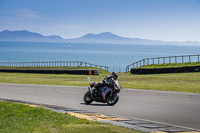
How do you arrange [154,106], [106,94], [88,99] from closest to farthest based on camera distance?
[154,106] → [106,94] → [88,99]

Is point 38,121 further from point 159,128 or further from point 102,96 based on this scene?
point 102,96

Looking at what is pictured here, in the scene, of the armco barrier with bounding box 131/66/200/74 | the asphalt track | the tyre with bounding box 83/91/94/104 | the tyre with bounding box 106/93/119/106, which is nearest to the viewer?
the asphalt track

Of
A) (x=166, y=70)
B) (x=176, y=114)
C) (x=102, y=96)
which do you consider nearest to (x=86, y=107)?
(x=102, y=96)

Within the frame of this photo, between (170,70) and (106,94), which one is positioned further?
(170,70)

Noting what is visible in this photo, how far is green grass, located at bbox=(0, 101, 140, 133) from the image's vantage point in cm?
798

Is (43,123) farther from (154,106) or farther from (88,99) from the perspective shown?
(154,106)

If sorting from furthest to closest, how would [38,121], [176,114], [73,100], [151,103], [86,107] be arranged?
[73,100], [151,103], [86,107], [176,114], [38,121]

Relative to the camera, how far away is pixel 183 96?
52.5 ft

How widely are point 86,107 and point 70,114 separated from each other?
2663 millimetres

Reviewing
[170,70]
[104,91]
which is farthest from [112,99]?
[170,70]

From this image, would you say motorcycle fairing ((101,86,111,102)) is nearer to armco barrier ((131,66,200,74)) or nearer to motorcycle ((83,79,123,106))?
motorcycle ((83,79,123,106))

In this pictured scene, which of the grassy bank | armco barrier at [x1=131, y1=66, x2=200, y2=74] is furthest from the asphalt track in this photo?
armco barrier at [x1=131, y1=66, x2=200, y2=74]

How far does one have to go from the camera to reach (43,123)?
8.84m

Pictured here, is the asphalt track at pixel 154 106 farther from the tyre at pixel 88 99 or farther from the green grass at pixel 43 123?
the green grass at pixel 43 123
